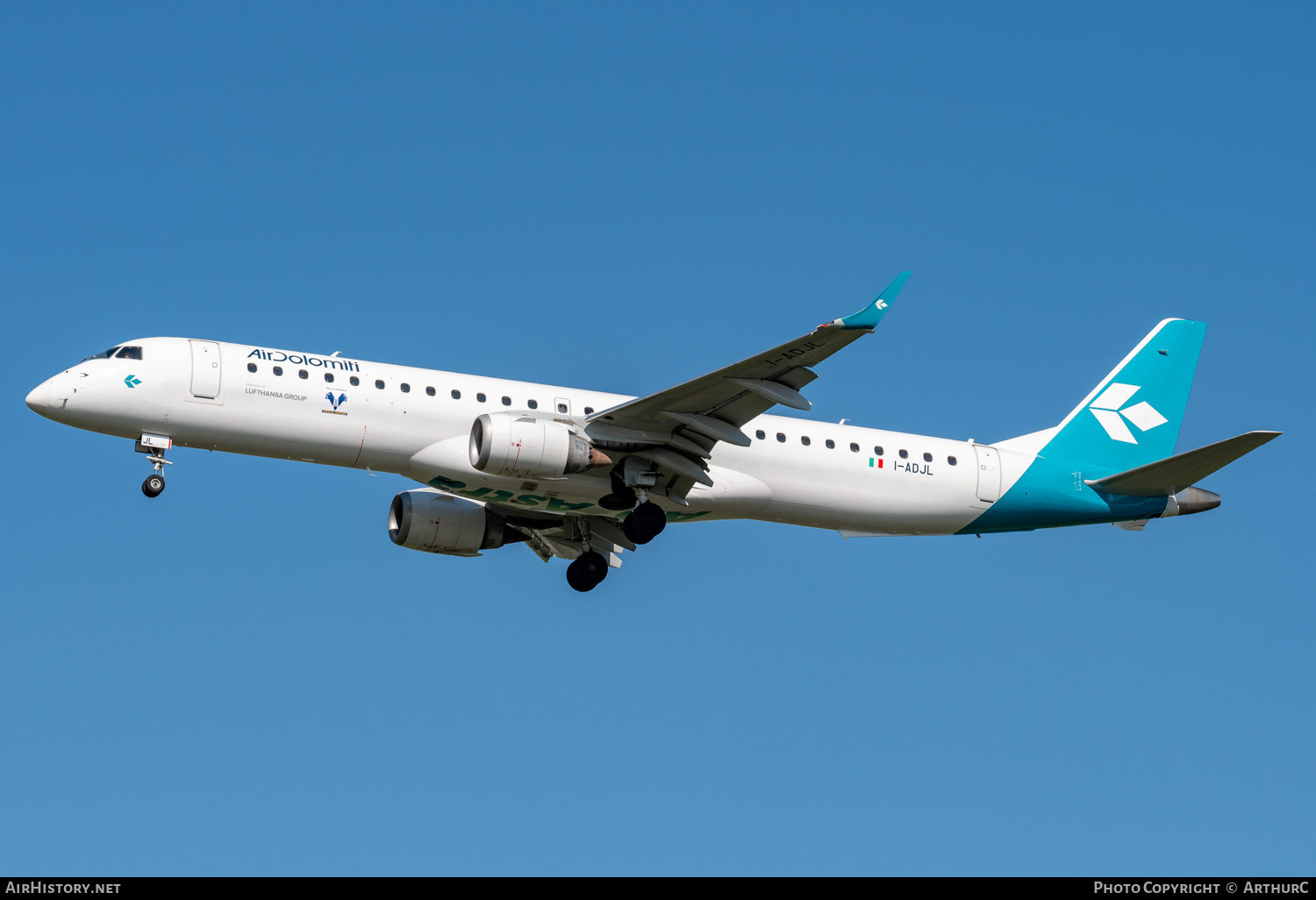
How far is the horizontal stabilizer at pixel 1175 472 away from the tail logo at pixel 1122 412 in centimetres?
182

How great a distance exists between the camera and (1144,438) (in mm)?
38031

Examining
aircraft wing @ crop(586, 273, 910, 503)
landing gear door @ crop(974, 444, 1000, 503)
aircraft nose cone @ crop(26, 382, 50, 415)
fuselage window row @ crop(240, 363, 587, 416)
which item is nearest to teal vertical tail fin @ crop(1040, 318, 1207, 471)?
landing gear door @ crop(974, 444, 1000, 503)

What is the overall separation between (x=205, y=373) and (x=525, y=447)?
680 centimetres

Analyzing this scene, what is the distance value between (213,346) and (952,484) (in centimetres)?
1706

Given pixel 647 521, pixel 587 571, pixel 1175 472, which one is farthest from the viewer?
pixel 587 571

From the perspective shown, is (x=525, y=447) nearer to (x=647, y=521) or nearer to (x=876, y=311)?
(x=647, y=521)

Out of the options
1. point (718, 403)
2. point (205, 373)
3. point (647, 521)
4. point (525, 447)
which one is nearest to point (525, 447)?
point (525, 447)

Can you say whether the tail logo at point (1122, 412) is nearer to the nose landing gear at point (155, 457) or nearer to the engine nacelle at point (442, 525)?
the engine nacelle at point (442, 525)

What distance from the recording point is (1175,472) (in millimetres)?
34531

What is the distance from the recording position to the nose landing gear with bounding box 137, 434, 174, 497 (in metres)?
30.4

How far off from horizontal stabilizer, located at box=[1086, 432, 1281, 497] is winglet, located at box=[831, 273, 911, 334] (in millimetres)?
8835

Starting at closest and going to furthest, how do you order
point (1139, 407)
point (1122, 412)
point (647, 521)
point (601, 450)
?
1. point (601, 450)
2. point (647, 521)
3. point (1122, 412)
4. point (1139, 407)

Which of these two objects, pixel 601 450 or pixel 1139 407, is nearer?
pixel 601 450
